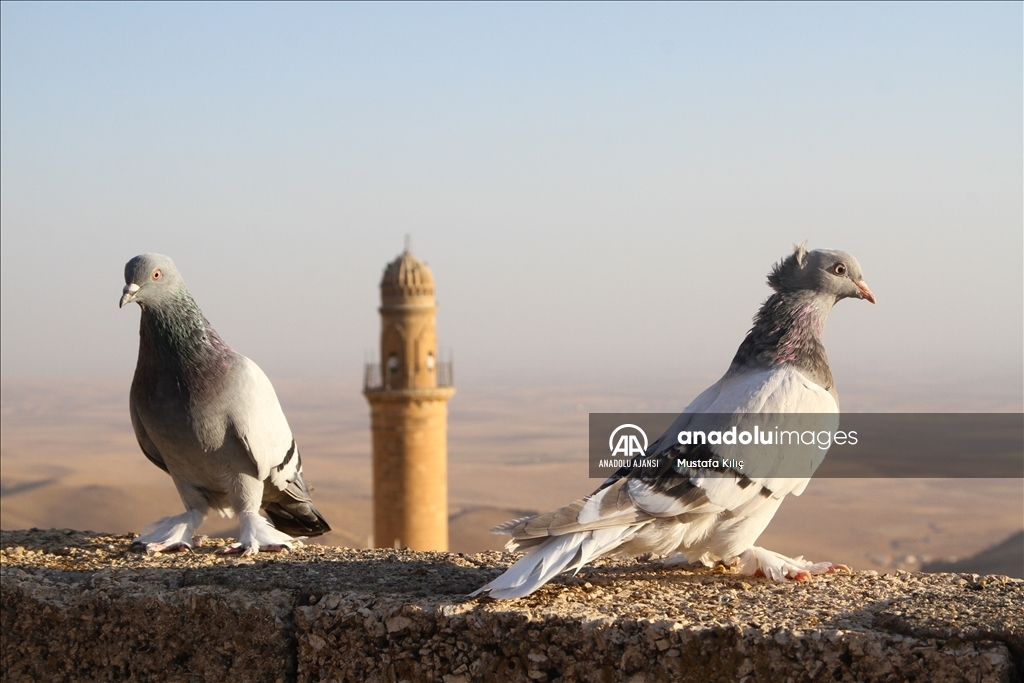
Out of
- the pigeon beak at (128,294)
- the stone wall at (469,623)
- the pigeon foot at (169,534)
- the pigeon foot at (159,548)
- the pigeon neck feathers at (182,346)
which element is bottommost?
the stone wall at (469,623)

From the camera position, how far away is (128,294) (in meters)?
5.22

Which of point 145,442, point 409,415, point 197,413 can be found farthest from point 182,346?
point 409,415

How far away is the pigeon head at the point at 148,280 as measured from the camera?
17.3ft

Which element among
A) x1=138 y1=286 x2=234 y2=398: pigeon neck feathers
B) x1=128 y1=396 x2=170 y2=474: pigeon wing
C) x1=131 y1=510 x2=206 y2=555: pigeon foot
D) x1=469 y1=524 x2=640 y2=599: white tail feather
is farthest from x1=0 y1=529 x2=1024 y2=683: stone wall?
x1=138 y1=286 x2=234 y2=398: pigeon neck feathers

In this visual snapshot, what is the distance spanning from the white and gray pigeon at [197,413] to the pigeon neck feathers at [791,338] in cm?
237

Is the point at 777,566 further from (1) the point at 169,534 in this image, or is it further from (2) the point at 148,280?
(2) the point at 148,280

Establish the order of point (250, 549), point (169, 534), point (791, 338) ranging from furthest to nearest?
point (169, 534) → point (250, 549) → point (791, 338)

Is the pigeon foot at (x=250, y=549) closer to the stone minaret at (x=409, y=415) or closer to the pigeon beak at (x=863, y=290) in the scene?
the pigeon beak at (x=863, y=290)

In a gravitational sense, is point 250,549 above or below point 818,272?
below

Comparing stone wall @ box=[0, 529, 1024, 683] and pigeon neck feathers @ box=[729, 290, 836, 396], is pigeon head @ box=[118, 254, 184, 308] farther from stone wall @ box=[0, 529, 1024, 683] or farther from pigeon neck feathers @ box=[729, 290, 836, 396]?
pigeon neck feathers @ box=[729, 290, 836, 396]

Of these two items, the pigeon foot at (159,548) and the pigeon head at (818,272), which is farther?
the pigeon foot at (159,548)

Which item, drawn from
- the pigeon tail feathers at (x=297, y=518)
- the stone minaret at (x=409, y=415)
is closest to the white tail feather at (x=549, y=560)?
the pigeon tail feathers at (x=297, y=518)

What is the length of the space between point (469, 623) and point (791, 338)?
6.18 ft

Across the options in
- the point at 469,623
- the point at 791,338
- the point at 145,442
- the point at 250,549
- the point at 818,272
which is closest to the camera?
the point at 469,623
